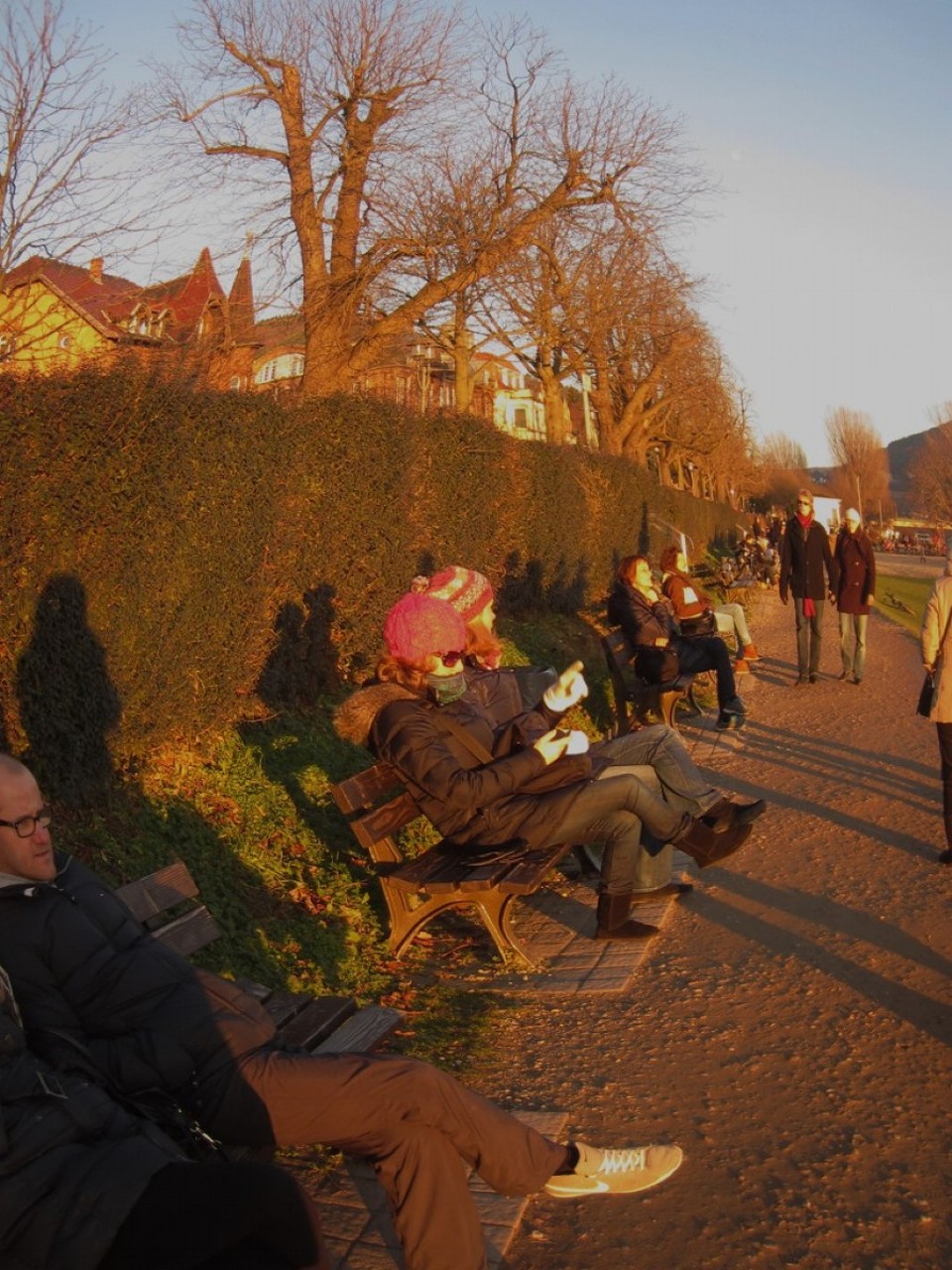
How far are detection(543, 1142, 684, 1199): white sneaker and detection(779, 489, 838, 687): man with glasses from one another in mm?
10673

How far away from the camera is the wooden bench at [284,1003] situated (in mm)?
3982

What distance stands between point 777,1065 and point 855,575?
1002 cm

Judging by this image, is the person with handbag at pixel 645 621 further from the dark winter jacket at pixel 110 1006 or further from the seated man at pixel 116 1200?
the seated man at pixel 116 1200

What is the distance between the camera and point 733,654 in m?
16.7

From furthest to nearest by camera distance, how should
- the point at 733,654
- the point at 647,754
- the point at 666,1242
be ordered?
the point at 733,654
the point at 647,754
the point at 666,1242

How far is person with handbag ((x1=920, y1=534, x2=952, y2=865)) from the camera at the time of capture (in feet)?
23.9

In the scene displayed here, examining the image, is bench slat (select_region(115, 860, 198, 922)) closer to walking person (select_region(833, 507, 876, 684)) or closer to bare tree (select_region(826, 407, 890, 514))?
walking person (select_region(833, 507, 876, 684))

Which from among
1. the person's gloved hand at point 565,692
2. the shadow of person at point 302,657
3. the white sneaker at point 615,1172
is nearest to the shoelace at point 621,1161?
the white sneaker at point 615,1172

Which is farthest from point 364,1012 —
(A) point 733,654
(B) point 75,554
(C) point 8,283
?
(A) point 733,654

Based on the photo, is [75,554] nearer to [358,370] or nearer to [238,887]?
[238,887]

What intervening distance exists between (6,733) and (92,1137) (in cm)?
322

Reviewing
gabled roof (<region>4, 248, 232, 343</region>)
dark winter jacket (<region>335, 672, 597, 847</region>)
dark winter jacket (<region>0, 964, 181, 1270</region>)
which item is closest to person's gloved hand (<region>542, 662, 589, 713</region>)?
dark winter jacket (<region>335, 672, 597, 847</region>)

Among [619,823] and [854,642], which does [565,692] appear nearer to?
[619,823]

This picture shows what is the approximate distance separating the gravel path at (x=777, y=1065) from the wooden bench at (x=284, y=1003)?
2.28 ft
